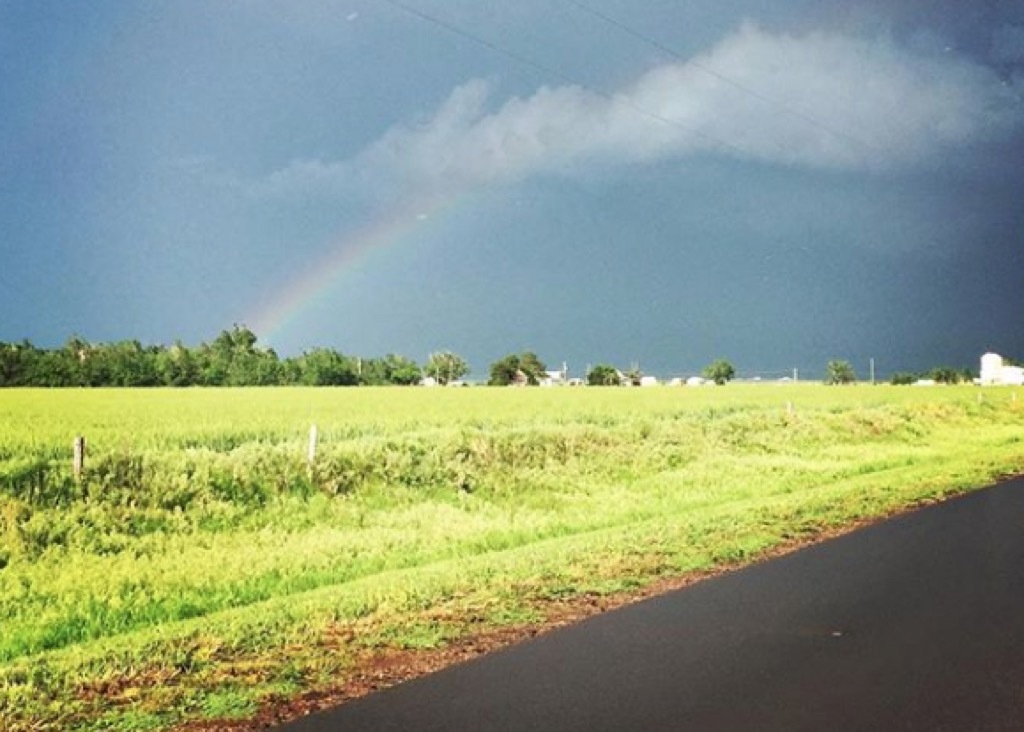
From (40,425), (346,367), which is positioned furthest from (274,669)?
(346,367)

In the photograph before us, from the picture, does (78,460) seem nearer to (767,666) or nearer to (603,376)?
(767,666)

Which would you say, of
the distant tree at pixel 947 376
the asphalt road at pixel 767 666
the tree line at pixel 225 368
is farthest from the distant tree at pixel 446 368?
the asphalt road at pixel 767 666

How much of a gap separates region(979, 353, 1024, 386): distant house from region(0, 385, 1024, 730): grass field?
15599cm

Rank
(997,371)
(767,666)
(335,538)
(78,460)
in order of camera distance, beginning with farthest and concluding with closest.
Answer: (997,371) → (78,460) → (335,538) → (767,666)

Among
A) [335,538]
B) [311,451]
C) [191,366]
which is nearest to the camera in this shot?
[335,538]

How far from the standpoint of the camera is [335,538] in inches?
580

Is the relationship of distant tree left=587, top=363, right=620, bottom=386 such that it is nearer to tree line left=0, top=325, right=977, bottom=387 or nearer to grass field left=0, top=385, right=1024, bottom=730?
tree line left=0, top=325, right=977, bottom=387

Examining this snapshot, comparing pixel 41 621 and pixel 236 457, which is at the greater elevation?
pixel 236 457

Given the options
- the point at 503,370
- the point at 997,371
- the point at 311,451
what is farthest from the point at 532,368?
the point at 311,451

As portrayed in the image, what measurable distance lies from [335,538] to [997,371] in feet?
599

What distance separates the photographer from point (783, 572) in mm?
10570

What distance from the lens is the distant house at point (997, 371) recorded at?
167 meters

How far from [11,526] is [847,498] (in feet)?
42.6

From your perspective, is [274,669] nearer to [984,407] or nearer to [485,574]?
[485,574]
